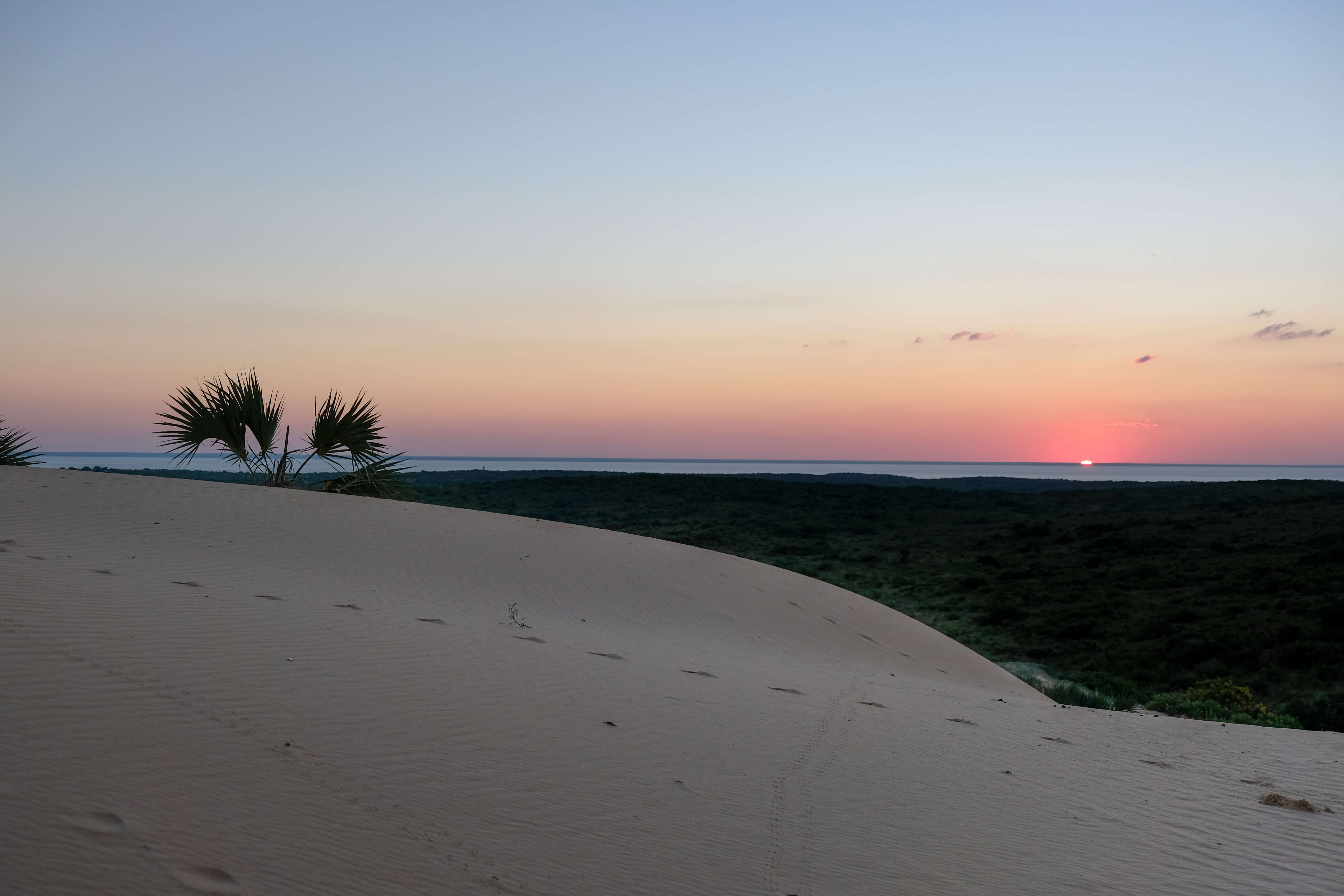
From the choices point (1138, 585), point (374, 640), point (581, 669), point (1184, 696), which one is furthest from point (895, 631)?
point (1138, 585)

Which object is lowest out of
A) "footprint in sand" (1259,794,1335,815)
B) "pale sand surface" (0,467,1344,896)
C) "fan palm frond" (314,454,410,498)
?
"footprint in sand" (1259,794,1335,815)

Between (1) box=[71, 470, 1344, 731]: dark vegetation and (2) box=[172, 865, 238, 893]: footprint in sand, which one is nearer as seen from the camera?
(2) box=[172, 865, 238, 893]: footprint in sand

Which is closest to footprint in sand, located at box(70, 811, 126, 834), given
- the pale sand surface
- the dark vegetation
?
the pale sand surface

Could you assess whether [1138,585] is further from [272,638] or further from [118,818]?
[118,818]

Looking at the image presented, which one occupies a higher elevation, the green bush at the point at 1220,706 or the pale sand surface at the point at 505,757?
the pale sand surface at the point at 505,757

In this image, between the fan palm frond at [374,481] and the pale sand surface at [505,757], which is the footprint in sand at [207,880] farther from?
the fan palm frond at [374,481]

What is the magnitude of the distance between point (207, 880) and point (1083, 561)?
102ft

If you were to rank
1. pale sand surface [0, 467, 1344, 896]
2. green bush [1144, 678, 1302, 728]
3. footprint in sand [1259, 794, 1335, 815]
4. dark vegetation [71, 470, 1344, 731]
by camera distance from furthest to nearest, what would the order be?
1. dark vegetation [71, 470, 1344, 731]
2. green bush [1144, 678, 1302, 728]
3. footprint in sand [1259, 794, 1335, 815]
4. pale sand surface [0, 467, 1344, 896]

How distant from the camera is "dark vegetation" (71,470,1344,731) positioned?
1619 centimetres

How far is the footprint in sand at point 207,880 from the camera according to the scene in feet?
9.43

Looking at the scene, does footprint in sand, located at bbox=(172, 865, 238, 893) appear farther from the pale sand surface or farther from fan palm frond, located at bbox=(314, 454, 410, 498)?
fan palm frond, located at bbox=(314, 454, 410, 498)

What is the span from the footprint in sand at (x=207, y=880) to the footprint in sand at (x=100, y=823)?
350mm

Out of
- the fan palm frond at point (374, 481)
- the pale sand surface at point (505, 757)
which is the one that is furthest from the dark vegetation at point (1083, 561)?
the pale sand surface at point (505, 757)

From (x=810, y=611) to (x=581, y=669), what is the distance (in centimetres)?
648
